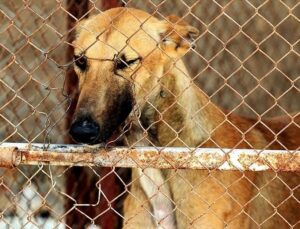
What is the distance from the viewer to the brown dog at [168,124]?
3.71m

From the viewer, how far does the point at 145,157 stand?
11.2 feet

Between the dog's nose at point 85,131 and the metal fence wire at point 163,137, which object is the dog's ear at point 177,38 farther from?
the dog's nose at point 85,131

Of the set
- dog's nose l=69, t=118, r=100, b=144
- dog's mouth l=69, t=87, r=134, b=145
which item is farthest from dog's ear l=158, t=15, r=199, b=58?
dog's nose l=69, t=118, r=100, b=144

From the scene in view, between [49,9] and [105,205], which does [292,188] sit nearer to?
[105,205]

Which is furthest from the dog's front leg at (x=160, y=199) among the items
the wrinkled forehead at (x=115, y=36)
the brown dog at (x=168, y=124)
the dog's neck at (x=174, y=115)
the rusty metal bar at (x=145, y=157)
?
the wrinkled forehead at (x=115, y=36)

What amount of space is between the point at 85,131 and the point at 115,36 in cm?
66

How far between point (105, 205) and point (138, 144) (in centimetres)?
152

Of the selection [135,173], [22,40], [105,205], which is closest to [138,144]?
[135,173]

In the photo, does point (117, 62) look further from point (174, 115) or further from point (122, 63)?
point (174, 115)

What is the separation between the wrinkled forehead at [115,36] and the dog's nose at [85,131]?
1.49 feet

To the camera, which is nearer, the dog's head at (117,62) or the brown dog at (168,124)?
the dog's head at (117,62)

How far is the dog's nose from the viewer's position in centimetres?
332

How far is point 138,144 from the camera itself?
4.01 metres

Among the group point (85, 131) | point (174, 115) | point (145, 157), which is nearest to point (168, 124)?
Answer: point (174, 115)
